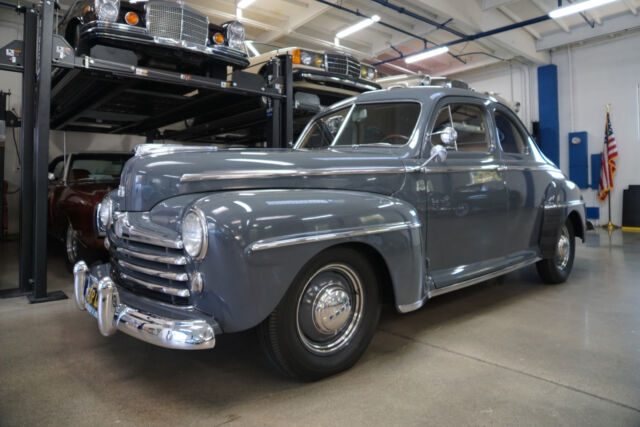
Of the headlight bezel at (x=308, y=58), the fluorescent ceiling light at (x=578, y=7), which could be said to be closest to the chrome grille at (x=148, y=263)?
the headlight bezel at (x=308, y=58)

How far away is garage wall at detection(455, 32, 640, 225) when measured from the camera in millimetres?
10508

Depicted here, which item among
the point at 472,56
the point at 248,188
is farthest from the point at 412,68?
the point at 248,188

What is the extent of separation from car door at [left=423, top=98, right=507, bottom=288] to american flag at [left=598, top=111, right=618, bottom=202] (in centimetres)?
928

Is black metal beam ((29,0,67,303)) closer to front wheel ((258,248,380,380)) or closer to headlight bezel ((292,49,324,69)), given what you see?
front wheel ((258,248,380,380))

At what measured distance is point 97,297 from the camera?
2084mm

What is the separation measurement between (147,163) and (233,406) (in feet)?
4.00

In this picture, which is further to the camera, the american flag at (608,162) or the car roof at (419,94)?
the american flag at (608,162)

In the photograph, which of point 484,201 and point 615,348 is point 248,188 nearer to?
point 484,201

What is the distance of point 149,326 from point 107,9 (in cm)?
310

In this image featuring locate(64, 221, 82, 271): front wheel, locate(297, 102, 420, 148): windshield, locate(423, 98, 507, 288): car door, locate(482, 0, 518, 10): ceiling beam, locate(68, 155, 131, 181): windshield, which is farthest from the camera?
locate(482, 0, 518, 10): ceiling beam

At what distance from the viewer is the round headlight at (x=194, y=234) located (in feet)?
5.76

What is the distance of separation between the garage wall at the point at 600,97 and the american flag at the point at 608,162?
0.26 metres

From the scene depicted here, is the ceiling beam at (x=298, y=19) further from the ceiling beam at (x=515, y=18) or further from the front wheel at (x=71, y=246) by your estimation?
the front wheel at (x=71, y=246)

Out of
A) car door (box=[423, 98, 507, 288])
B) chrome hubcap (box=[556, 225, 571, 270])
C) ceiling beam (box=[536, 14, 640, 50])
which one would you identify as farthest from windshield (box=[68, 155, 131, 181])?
ceiling beam (box=[536, 14, 640, 50])
